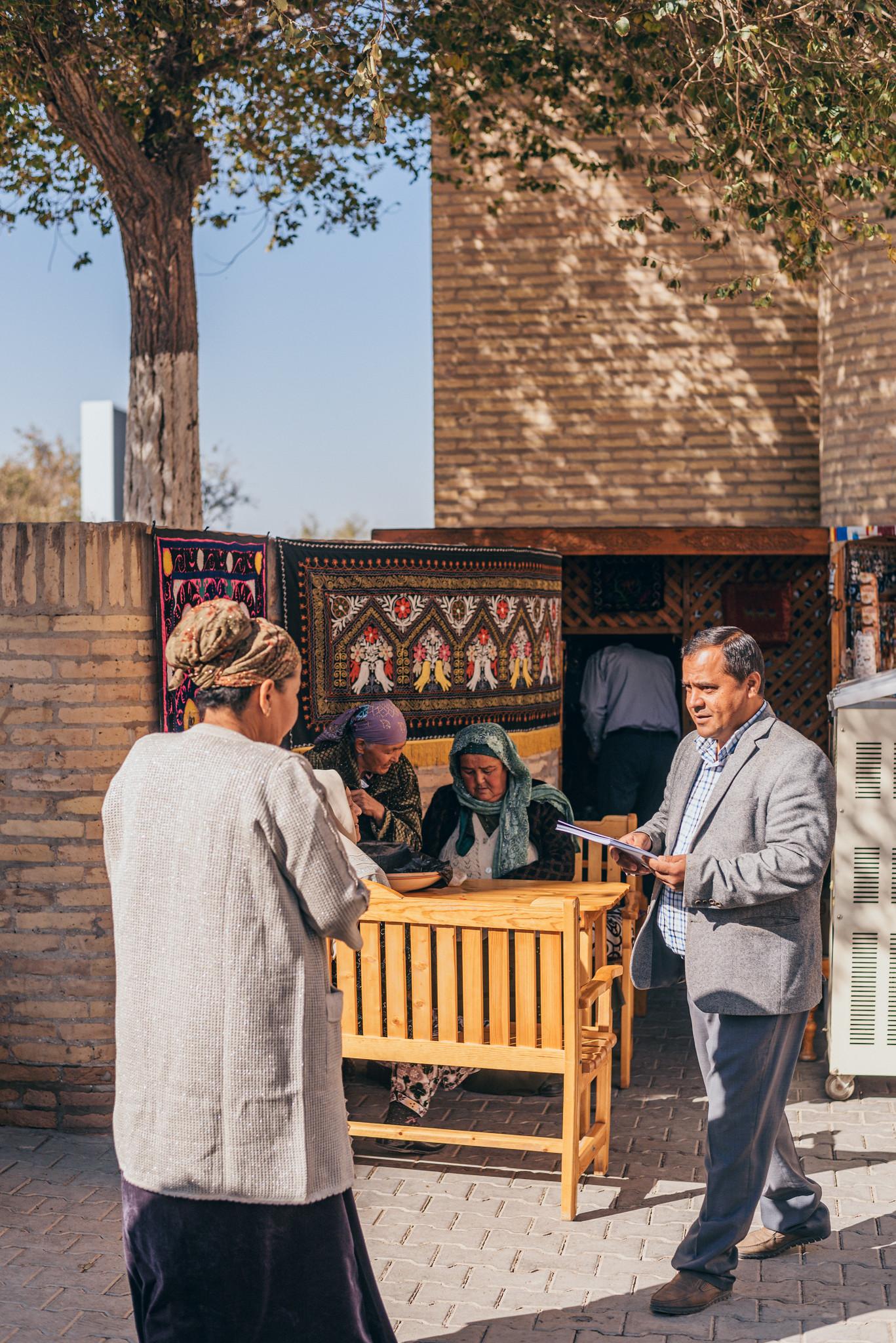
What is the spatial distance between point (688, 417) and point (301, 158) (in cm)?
375

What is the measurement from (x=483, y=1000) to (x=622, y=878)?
6.02 ft

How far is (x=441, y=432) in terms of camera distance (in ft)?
39.4

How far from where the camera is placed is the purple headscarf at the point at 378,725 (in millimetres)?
5383

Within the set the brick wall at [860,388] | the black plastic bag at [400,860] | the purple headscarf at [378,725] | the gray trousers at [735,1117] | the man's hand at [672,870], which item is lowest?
the gray trousers at [735,1117]

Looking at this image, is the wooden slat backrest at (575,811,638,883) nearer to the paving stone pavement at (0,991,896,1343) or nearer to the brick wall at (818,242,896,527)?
the paving stone pavement at (0,991,896,1343)

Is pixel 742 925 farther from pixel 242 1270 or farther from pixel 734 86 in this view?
pixel 734 86

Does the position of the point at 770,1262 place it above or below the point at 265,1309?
below

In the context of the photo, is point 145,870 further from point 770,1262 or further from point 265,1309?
point 770,1262

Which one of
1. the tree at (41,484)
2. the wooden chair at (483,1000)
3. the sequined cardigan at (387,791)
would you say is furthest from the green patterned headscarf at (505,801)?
the tree at (41,484)

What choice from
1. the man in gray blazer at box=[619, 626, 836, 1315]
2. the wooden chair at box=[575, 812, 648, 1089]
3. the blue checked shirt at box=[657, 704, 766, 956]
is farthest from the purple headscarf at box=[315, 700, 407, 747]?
the man in gray blazer at box=[619, 626, 836, 1315]

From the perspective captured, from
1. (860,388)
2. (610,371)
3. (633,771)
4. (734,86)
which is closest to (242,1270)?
(633,771)

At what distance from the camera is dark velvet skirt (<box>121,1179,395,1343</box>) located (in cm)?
267

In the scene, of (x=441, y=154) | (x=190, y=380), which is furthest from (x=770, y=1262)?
(x=441, y=154)

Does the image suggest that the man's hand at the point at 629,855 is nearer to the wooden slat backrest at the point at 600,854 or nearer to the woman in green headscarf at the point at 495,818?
the woman in green headscarf at the point at 495,818
